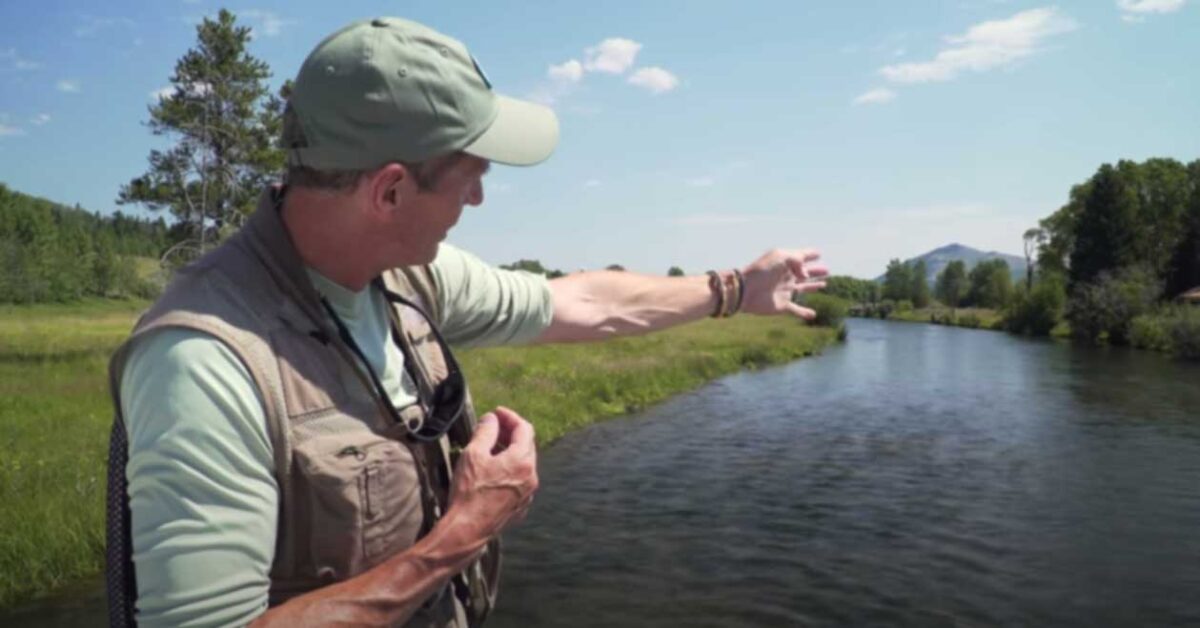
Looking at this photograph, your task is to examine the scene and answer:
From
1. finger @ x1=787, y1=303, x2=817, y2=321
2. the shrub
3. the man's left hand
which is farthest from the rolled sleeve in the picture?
the shrub

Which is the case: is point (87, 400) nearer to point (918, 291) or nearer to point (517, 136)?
point (517, 136)

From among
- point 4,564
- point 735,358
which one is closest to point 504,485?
point 4,564

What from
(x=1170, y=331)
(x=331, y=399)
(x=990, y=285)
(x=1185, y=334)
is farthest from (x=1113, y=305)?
(x=331, y=399)

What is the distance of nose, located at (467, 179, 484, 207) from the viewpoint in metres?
2.10

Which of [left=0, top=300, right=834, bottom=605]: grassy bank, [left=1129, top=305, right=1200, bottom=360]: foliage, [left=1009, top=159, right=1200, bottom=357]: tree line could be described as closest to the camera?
[left=0, top=300, right=834, bottom=605]: grassy bank

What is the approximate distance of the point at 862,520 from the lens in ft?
52.1

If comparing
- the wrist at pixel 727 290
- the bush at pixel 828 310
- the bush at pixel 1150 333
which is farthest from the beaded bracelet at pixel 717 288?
the bush at pixel 828 310

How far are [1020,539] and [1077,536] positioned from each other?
111 centimetres

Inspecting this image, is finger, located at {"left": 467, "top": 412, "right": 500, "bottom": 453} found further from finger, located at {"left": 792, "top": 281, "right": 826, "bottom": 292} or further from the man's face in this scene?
finger, located at {"left": 792, "top": 281, "right": 826, "bottom": 292}

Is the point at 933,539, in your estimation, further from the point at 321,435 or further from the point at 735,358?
the point at 735,358

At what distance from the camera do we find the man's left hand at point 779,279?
125 inches

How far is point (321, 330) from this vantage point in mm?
1931

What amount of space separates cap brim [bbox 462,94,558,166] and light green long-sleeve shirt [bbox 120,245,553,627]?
75 cm

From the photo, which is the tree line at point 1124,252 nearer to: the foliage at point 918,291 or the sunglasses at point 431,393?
the sunglasses at point 431,393
